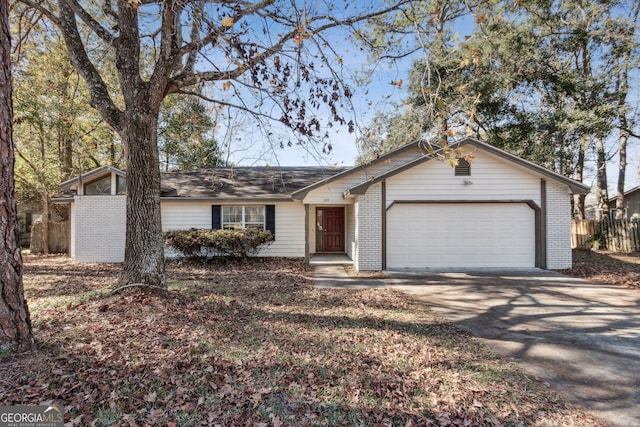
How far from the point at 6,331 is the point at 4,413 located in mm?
1105

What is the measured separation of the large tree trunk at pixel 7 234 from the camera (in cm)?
343

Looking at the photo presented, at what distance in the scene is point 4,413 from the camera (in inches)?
107

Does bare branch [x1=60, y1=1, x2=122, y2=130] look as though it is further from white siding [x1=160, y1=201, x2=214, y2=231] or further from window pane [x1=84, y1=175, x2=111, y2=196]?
window pane [x1=84, y1=175, x2=111, y2=196]

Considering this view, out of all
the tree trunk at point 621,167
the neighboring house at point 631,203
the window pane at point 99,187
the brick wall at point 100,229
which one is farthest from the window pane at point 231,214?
the neighboring house at point 631,203

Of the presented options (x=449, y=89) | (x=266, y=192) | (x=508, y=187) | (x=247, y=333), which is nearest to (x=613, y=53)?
(x=449, y=89)

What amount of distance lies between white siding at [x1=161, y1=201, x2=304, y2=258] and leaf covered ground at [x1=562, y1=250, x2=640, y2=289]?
376 inches

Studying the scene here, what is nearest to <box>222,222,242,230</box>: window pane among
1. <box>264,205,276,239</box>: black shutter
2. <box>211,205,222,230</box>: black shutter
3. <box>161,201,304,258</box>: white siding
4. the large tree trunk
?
<box>211,205,222,230</box>: black shutter

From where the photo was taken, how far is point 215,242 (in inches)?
459

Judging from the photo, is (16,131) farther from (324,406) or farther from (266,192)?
(324,406)

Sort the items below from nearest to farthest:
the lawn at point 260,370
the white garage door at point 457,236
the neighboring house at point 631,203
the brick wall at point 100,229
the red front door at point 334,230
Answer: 1. the lawn at point 260,370
2. the white garage door at point 457,236
3. the brick wall at point 100,229
4. the red front door at point 334,230
5. the neighboring house at point 631,203

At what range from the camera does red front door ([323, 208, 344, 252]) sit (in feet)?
50.9

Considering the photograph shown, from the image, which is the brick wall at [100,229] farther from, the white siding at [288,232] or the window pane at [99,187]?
the white siding at [288,232]

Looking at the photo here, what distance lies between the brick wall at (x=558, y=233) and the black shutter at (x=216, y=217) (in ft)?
39.7

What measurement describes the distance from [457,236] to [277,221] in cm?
700
